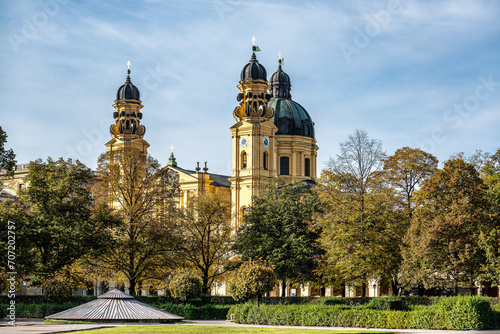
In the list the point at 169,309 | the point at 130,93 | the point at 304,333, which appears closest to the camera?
the point at 304,333

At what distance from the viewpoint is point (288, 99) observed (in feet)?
343

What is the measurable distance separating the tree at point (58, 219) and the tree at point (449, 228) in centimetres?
2195

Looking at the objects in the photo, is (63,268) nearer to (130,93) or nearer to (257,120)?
(257,120)

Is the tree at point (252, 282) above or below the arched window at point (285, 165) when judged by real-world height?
below

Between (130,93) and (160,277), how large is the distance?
4412 cm

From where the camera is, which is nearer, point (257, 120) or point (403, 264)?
point (403, 264)

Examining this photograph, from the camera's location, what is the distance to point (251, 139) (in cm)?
8769

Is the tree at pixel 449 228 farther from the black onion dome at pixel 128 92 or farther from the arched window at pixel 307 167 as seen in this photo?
the black onion dome at pixel 128 92

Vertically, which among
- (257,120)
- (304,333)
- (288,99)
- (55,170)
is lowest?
(304,333)

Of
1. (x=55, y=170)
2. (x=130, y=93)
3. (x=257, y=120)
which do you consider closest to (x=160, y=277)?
(x=55, y=170)

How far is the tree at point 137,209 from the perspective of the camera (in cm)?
5616

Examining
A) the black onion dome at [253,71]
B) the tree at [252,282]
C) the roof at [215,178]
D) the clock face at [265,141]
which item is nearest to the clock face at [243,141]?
the clock face at [265,141]

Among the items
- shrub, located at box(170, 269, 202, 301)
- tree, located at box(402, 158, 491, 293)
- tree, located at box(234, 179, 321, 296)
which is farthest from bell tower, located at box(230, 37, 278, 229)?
tree, located at box(402, 158, 491, 293)

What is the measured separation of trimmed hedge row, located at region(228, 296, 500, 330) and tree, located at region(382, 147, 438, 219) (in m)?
18.7
